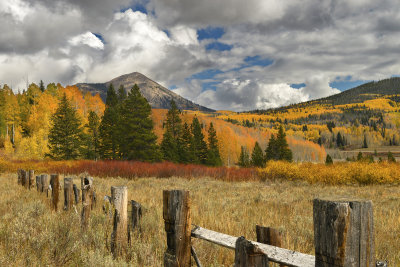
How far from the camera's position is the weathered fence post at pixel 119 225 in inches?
143

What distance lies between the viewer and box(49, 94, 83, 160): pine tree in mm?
28328

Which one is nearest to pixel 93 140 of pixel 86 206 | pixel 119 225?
pixel 86 206

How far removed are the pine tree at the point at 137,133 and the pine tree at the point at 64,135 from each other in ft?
18.1

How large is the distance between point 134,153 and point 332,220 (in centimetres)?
2867

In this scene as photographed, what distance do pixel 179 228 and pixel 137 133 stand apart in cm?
2657

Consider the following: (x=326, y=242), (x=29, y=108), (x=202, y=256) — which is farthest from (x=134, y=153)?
(x=29, y=108)

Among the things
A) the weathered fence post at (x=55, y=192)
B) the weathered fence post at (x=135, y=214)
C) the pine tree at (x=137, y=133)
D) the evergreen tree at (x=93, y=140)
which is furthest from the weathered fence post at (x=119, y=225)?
the evergreen tree at (x=93, y=140)

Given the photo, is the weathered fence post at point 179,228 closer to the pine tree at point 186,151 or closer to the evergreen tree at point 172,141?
the evergreen tree at point 172,141

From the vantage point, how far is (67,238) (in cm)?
390

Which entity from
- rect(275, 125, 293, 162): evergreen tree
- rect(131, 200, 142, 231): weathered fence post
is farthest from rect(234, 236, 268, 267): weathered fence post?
rect(275, 125, 293, 162): evergreen tree

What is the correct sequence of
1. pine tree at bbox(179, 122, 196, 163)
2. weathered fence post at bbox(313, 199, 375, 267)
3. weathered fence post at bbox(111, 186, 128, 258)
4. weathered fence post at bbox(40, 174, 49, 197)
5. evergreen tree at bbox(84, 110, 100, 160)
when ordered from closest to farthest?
weathered fence post at bbox(313, 199, 375, 267) → weathered fence post at bbox(111, 186, 128, 258) → weathered fence post at bbox(40, 174, 49, 197) → evergreen tree at bbox(84, 110, 100, 160) → pine tree at bbox(179, 122, 196, 163)

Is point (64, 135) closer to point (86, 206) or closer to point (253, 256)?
point (86, 206)

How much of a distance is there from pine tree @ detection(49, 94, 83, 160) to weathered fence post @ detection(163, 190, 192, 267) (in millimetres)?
29446

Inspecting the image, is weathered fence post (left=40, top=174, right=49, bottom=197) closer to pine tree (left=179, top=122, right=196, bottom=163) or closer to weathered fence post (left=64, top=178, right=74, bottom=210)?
weathered fence post (left=64, top=178, right=74, bottom=210)
